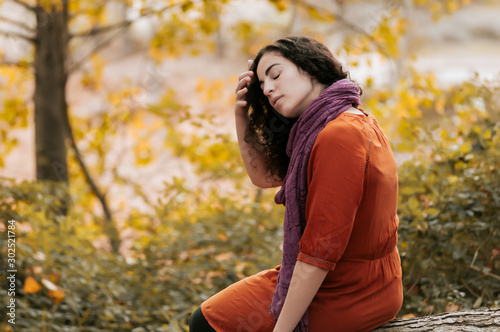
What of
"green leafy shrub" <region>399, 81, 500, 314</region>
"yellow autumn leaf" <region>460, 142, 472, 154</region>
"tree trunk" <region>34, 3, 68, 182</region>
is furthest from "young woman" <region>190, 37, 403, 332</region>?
"tree trunk" <region>34, 3, 68, 182</region>

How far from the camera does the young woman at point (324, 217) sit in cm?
135

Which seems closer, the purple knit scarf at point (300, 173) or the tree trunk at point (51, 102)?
the purple knit scarf at point (300, 173)

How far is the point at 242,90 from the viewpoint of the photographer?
1.81m

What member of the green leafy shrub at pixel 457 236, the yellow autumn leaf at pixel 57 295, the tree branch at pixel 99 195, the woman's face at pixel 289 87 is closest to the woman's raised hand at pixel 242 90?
the woman's face at pixel 289 87

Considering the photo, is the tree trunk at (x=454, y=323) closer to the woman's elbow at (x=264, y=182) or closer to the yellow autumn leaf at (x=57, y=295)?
the woman's elbow at (x=264, y=182)

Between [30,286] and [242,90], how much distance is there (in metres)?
2.11

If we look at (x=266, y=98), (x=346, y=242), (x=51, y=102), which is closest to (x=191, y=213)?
(x=51, y=102)

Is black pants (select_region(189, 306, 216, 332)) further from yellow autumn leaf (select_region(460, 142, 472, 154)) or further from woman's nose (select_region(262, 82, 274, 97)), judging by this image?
yellow autumn leaf (select_region(460, 142, 472, 154))

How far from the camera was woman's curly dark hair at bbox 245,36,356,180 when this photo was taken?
1597 millimetres

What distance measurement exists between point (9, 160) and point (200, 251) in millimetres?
11080

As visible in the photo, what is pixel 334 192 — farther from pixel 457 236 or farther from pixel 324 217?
pixel 457 236

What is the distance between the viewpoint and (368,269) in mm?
1476

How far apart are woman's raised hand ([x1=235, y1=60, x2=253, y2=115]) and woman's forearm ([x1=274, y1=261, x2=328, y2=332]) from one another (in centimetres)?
73

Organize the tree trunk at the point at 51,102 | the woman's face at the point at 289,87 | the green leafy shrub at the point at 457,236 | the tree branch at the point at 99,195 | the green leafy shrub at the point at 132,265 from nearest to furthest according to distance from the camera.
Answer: the woman's face at the point at 289,87
the green leafy shrub at the point at 457,236
the green leafy shrub at the point at 132,265
the tree branch at the point at 99,195
the tree trunk at the point at 51,102
